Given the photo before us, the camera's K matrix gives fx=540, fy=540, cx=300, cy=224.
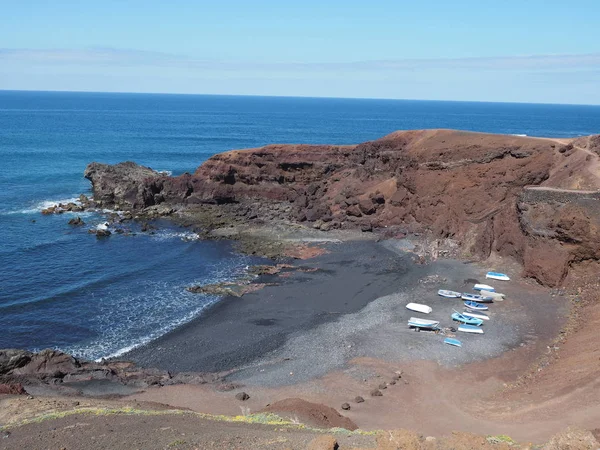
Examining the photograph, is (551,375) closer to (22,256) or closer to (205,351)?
(205,351)

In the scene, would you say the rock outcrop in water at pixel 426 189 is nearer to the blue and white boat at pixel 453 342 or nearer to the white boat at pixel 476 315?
the white boat at pixel 476 315

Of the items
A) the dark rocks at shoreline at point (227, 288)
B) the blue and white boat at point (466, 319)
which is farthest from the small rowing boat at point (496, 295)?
the dark rocks at shoreline at point (227, 288)

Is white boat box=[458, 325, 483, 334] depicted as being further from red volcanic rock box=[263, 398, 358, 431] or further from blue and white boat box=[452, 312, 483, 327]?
red volcanic rock box=[263, 398, 358, 431]

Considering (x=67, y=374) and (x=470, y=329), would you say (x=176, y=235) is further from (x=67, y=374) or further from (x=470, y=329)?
(x=470, y=329)

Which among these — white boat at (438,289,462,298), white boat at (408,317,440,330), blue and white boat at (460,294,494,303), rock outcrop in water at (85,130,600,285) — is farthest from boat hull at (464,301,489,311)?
rock outcrop in water at (85,130,600,285)

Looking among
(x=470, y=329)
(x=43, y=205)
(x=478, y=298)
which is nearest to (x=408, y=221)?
(x=478, y=298)

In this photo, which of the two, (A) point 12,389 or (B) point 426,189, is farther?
(B) point 426,189
